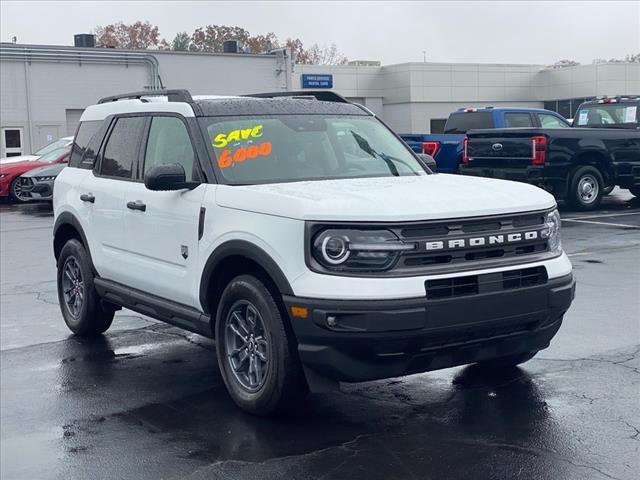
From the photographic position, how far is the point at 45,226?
1814 cm

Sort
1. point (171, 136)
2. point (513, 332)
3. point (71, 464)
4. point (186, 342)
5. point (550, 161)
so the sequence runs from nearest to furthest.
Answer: point (71, 464), point (513, 332), point (171, 136), point (186, 342), point (550, 161)

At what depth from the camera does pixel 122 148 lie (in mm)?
7609

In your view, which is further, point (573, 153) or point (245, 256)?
point (573, 153)

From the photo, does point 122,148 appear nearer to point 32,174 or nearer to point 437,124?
point 32,174

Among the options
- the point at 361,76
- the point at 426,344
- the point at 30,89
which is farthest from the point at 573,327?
the point at 361,76

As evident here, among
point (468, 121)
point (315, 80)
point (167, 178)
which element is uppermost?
point (315, 80)

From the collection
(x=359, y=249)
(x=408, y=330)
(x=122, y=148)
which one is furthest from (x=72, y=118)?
(x=408, y=330)

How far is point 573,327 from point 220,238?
355 cm

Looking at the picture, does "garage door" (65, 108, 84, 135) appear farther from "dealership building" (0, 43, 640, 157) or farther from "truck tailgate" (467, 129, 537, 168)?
"truck tailgate" (467, 129, 537, 168)

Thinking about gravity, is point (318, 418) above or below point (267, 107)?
below

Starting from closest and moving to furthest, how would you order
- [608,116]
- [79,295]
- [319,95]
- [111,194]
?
[111,194] → [319,95] → [79,295] → [608,116]

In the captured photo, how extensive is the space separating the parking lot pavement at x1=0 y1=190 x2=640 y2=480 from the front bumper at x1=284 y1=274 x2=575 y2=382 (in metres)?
0.41

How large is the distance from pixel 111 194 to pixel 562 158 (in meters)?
11.6

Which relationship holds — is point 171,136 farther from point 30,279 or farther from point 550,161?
point 550,161
